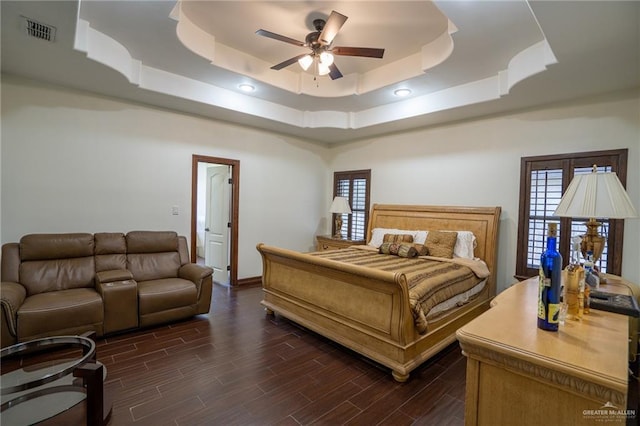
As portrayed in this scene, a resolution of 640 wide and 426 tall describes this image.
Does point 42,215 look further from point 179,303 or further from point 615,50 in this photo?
point 615,50

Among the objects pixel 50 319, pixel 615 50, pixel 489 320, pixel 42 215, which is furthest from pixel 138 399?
pixel 615 50

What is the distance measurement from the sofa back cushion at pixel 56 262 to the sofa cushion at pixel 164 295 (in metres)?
0.64

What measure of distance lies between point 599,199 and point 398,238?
8.93 ft

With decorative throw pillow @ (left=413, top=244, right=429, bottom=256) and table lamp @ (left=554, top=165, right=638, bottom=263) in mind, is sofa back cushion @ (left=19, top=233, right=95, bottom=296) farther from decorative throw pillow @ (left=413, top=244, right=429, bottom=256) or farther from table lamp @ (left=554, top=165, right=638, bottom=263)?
table lamp @ (left=554, top=165, right=638, bottom=263)

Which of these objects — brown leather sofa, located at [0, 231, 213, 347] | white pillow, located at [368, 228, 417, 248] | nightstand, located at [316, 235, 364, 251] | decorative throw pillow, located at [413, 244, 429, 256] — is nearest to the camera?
brown leather sofa, located at [0, 231, 213, 347]

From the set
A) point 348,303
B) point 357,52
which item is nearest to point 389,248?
point 348,303

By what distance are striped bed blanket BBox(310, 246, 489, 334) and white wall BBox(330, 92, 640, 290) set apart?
3.26ft

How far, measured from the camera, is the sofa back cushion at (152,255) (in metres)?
3.82

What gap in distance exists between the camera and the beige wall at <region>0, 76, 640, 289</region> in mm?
3379

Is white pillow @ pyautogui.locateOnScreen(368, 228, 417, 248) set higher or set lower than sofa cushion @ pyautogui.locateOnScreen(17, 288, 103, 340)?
higher

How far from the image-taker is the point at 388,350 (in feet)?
8.33

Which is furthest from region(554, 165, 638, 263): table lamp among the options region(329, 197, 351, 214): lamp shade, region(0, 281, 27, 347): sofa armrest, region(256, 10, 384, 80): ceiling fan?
region(0, 281, 27, 347): sofa armrest

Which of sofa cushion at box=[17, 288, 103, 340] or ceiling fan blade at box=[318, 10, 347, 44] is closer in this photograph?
ceiling fan blade at box=[318, 10, 347, 44]

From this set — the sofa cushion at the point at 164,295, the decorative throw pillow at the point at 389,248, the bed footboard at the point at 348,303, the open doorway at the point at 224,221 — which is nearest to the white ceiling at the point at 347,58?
the open doorway at the point at 224,221
